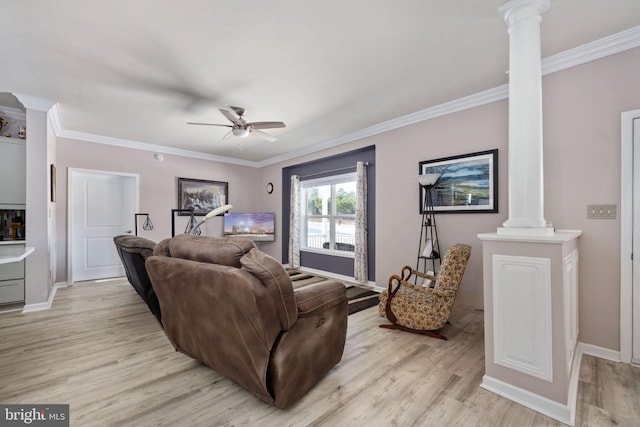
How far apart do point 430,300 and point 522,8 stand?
2.42 meters

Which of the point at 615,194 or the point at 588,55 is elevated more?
the point at 588,55

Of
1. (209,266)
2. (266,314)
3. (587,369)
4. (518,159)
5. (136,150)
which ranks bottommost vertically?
(587,369)

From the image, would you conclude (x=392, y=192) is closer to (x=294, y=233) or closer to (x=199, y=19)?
(x=294, y=233)

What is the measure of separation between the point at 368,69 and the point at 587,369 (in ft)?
10.4

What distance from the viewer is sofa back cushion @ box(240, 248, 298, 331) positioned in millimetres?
1511

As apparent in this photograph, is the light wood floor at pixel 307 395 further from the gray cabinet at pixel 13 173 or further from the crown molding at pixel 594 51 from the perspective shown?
the crown molding at pixel 594 51

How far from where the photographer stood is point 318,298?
72.7 inches

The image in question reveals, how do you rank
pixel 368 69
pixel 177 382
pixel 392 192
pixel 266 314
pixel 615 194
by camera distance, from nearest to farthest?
pixel 266 314 < pixel 177 382 < pixel 615 194 < pixel 368 69 < pixel 392 192

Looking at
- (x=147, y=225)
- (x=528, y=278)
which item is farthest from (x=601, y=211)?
(x=147, y=225)

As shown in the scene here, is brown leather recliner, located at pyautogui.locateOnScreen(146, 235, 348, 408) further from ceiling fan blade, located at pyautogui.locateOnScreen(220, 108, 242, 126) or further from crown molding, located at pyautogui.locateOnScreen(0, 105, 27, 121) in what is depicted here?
crown molding, located at pyautogui.locateOnScreen(0, 105, 27, 121)

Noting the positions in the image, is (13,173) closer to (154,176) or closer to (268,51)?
(154,176)

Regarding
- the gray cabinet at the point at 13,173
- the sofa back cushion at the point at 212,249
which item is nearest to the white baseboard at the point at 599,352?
the sofa back cushion at the point at 212,249

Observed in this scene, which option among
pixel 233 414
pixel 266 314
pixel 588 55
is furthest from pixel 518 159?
pixel 233 414

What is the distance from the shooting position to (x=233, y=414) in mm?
1667
